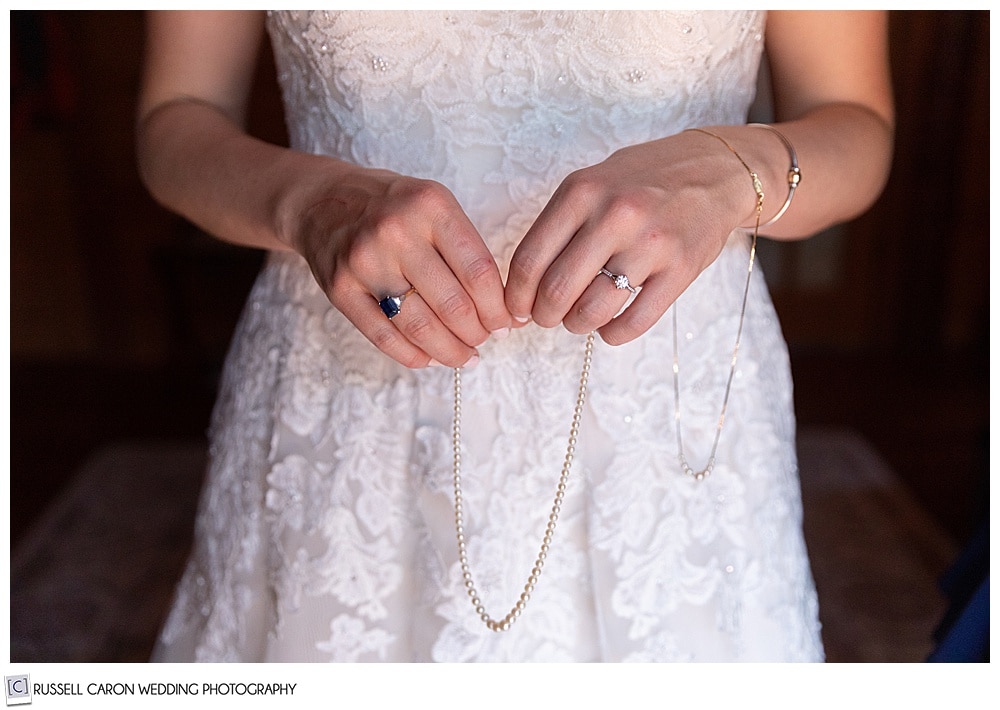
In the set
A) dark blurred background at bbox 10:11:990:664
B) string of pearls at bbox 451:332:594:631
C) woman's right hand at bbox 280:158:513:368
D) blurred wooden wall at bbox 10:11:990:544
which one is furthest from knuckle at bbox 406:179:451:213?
blurred wooden wall at bbox 10:11:990:544

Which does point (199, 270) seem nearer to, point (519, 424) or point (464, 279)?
point (519, 424)

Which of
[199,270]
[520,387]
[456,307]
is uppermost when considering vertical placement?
[456,307]

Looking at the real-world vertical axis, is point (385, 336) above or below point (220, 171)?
below

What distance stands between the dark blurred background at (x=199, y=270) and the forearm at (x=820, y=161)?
2.52 metres

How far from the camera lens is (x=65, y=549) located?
245 centimetres

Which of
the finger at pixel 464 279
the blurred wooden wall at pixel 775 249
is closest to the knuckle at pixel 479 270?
the finger at pixel 464 279

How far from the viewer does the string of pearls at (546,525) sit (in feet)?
2.55

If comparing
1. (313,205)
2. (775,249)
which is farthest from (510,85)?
(775,249)

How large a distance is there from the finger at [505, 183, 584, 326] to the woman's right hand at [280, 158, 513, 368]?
0.06ft

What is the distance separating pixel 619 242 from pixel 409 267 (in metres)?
0.14

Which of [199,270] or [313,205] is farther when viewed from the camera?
[199,270]

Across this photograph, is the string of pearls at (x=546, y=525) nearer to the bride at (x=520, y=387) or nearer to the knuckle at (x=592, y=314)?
the bride at (x=520, y=387)

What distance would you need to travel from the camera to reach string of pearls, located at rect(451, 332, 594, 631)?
776mm

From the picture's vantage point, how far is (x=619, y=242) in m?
0.59
